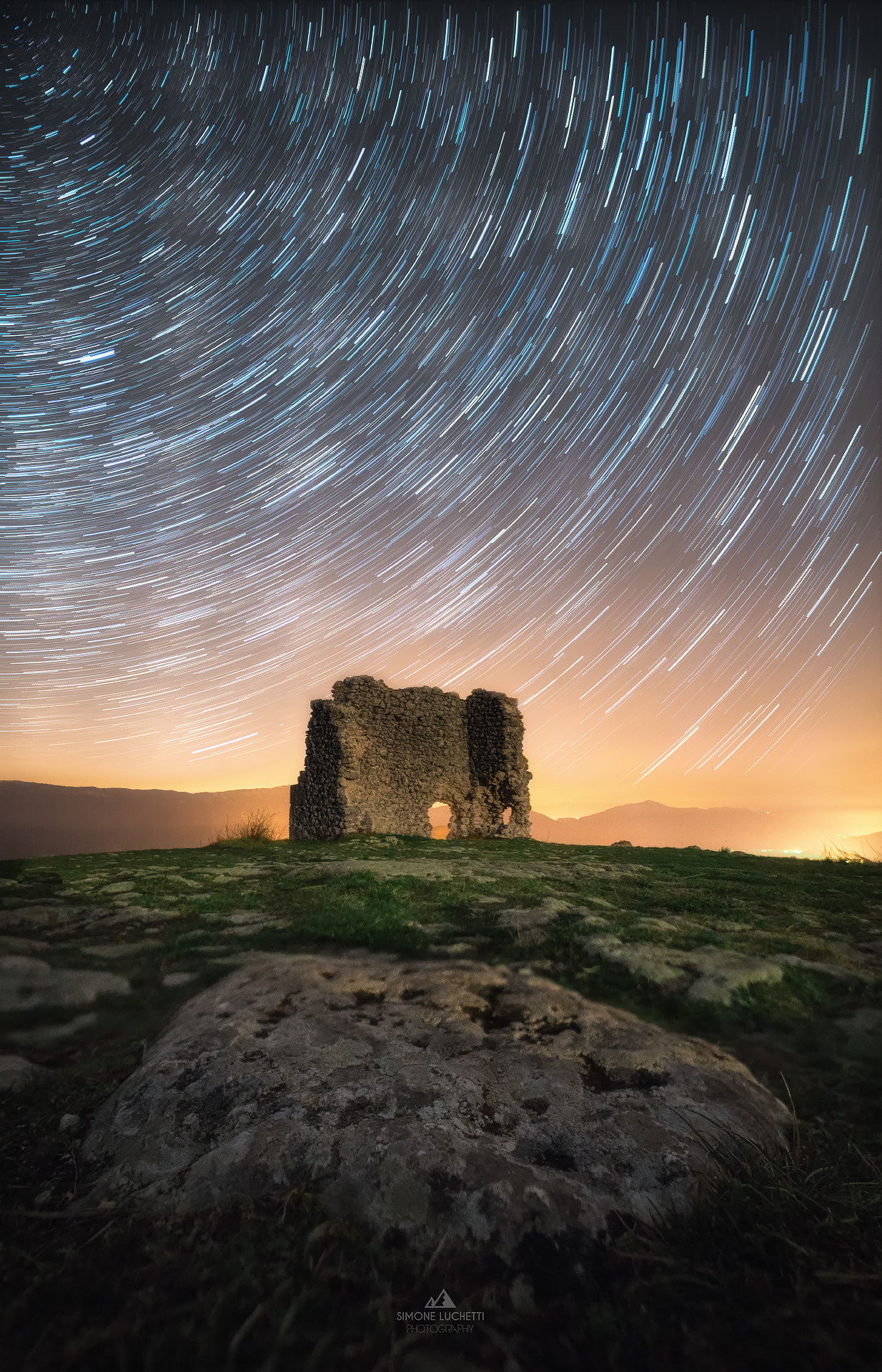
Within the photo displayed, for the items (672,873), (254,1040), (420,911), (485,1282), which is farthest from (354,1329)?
(672,873)

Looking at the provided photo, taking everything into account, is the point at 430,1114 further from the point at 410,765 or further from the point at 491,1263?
the point at 410,765

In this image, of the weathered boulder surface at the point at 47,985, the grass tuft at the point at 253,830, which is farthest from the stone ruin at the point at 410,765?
the weathered boulder surface at the point at 47,985

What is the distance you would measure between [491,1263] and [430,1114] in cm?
48

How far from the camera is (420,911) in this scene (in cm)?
425

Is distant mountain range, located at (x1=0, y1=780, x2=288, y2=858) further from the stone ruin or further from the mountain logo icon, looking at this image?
the mountain logo icon

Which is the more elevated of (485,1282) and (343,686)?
(343,686)

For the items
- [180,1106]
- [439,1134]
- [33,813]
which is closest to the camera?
[439,1134]

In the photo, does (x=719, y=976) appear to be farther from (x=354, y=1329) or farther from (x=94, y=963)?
(x=94, y=963)

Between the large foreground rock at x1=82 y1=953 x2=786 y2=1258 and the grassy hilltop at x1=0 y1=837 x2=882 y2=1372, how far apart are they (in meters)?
0.09

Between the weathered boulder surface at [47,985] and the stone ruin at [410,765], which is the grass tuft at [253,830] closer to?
the stone ruin at [410,765]

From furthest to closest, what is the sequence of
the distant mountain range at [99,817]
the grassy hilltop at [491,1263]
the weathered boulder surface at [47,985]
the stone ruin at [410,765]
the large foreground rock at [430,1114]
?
the distant mountain range at [99,817], the stone ruin at [410,765], the weathered boulder surface at [47,985], the large foreground rock at [430,1114], the grassy hilltop at [491,1263]

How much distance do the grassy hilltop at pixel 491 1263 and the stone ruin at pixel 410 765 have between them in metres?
9.58

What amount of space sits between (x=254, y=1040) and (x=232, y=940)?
1696 millimetres

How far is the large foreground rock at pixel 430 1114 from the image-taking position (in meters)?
1.26
